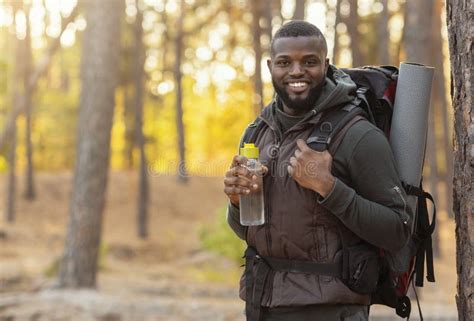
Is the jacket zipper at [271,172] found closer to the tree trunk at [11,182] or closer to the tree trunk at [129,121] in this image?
the tree trunk at [11,182]

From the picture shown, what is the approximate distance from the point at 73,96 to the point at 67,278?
2255 centimetres

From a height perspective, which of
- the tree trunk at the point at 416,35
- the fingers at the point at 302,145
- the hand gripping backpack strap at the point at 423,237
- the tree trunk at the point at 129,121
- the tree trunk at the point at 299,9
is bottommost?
the tree trunk at the point at 129,121

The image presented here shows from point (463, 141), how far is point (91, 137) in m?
9.06

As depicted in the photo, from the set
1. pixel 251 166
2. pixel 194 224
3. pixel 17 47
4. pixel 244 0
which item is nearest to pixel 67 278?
pixel 251 166

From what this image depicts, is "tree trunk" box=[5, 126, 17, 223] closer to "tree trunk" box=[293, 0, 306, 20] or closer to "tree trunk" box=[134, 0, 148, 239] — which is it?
"tree trunk" box=[134, 0, 148, 239]

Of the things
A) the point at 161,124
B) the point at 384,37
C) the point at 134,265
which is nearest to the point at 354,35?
the point at 384,37

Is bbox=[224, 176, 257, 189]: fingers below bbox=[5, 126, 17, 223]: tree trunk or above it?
above

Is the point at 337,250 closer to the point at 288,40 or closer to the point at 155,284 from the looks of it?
the point at 288,40

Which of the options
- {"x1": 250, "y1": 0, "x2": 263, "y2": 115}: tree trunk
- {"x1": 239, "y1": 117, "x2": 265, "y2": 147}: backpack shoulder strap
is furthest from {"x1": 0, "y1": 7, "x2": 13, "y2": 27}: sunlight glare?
{"x1": 239, "y1": 117, "x2": 265, "y2": 147}: backpack shoulder strap

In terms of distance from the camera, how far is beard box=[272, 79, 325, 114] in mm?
3023

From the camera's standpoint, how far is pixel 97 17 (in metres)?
11.4

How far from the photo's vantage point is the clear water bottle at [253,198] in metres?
3.01

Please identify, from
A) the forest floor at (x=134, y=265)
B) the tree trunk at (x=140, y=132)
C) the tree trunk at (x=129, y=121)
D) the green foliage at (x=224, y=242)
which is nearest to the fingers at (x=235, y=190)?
the forest floor at (x=134, y=265)

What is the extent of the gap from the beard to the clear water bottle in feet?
0.75
